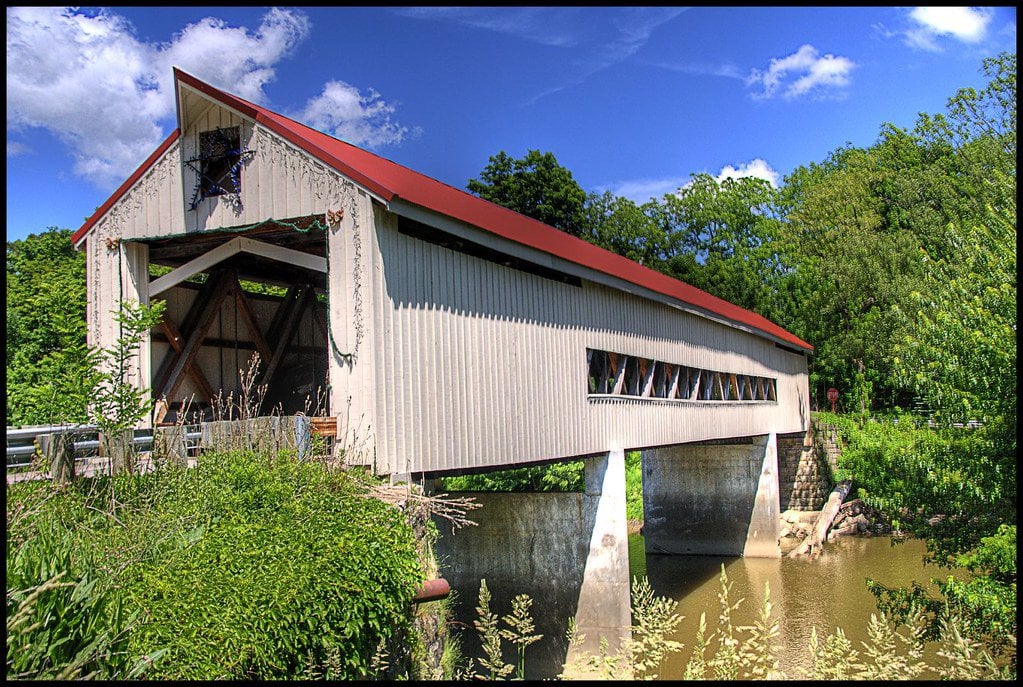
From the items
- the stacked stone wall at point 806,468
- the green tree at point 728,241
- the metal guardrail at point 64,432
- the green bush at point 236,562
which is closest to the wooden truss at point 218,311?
the metal guardrail at point 64,432

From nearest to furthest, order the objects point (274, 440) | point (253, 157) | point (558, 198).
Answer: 1. point (274, 440)
2. point (253, 157)
3. point (558, 198)

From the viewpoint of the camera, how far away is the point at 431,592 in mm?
7375

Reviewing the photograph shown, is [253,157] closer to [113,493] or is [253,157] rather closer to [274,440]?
[274,440]

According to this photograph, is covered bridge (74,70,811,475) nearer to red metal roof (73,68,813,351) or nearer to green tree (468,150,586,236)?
red metal roof (73,68,813,351)

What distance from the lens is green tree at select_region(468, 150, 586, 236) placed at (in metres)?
38.2

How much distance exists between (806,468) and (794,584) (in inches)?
318

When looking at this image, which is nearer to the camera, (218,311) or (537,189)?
(218,311)

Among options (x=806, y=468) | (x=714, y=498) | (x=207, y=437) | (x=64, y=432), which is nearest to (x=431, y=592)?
(x=207, y=437)

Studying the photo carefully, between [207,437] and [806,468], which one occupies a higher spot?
[207,437]

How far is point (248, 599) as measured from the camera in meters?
5.60

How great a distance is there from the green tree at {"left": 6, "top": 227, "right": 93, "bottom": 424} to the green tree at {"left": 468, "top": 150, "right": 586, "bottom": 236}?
16958mm

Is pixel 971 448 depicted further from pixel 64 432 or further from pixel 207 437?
pixel 64 432

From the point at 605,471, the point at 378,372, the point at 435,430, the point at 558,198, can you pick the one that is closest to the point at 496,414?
the point at 435,430

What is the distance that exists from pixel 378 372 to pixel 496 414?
7.91 ft
